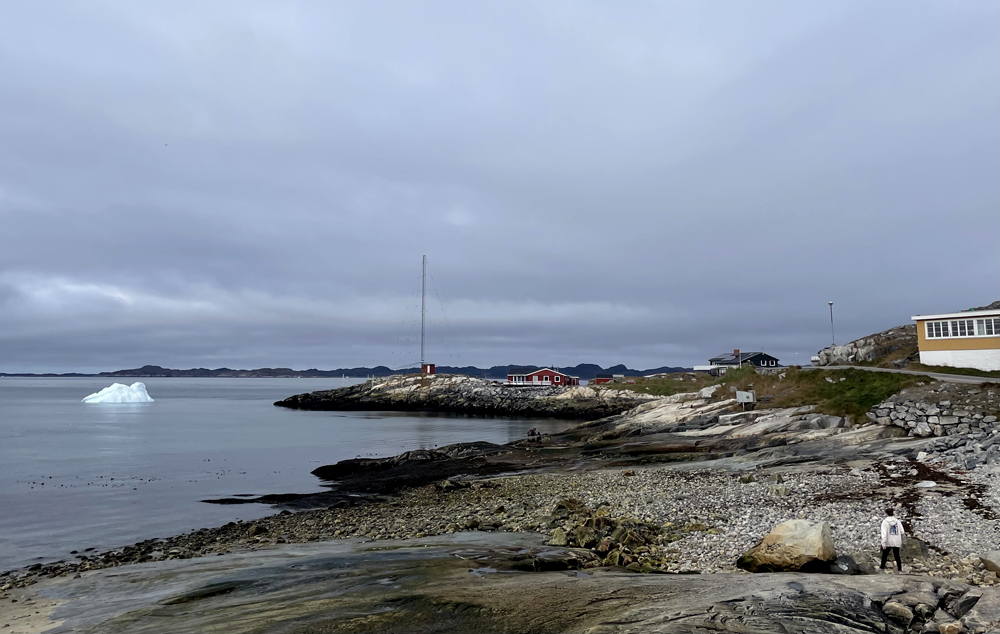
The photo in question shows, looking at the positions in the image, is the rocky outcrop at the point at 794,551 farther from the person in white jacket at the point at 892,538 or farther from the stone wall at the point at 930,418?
the stone wall at the point at 930,418

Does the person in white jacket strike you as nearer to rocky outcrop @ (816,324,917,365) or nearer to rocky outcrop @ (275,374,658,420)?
rocky outcrop @ (816,324,917,365)

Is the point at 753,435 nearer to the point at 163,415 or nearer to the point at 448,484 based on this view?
the point at 448,484

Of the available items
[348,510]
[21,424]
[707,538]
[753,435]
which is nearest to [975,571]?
[707,538]

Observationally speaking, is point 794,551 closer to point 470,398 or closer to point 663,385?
point 663,385

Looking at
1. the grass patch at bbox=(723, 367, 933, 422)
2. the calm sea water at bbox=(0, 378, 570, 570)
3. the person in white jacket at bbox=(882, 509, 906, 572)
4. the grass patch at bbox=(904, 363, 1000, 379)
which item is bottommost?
the calm sea water at bbox=(0, 378, 570, 570)

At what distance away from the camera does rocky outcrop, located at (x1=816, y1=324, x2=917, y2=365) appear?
195 ft

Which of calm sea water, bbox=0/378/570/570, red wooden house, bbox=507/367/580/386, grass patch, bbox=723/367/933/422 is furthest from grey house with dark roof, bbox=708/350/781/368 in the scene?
grass patch, bbox=723/367/933/422

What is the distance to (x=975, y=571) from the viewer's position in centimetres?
1226

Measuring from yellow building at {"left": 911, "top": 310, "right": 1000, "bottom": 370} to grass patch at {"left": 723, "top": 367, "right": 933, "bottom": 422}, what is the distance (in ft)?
23.7

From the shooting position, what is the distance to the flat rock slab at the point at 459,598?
9.91m

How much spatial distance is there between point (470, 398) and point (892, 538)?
109 m

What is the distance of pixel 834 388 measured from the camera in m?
41.8

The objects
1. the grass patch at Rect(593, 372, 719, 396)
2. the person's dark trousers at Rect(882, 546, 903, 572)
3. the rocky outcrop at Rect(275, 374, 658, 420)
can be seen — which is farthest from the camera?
the rocky outcrop at Rect(275, 374, 658, 420)

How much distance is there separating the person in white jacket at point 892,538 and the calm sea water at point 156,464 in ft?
83.8
